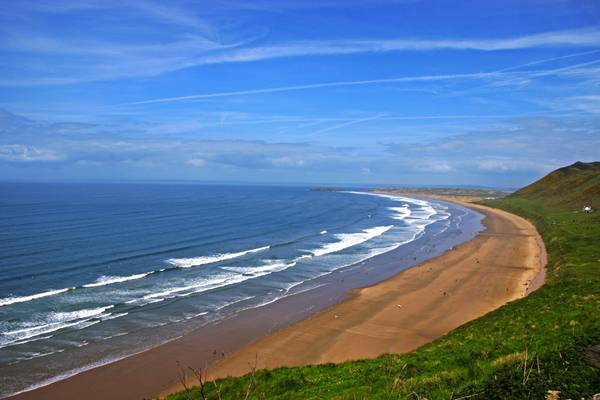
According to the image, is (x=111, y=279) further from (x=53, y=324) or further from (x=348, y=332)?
(x=348, y=332)

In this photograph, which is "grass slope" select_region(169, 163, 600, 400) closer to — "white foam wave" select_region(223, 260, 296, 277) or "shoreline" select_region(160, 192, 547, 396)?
"shoreline" select_region(160, 192, 547, 396)

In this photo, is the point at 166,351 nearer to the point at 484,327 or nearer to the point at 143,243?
the point at 484,327

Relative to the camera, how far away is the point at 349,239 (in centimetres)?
5784

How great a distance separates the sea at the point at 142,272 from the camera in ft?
70.2

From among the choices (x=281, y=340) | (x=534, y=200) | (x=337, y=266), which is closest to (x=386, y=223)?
(x=337, y=266)

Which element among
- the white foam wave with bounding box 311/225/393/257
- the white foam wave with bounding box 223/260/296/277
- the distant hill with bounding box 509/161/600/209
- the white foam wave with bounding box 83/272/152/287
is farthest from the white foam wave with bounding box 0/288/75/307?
the distant hill with bounding box 509/161/600/209

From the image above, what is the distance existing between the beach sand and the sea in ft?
4.40

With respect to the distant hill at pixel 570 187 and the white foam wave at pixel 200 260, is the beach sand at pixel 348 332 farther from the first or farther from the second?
the distant hill at pixel 570 187

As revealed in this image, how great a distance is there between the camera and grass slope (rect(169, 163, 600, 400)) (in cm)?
972

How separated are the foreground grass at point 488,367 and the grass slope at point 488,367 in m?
0.02

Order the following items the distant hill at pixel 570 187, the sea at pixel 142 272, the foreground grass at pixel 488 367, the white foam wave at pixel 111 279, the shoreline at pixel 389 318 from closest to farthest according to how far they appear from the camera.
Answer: the foreground grass at pixel 488 367 < the shoreline at pixel 389 318 < the sea at pixel 142 272 < the white foam wave at pixel 111 279 < the distant hill at pixel 570 187

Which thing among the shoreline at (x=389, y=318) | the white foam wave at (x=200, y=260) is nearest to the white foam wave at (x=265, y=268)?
the white foam wave at (x=200, y=260)

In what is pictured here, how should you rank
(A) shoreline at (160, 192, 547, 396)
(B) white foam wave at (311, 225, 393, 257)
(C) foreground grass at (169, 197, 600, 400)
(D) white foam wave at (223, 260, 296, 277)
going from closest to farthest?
(C) foreground grass at (169, 197, 600, 400) → (A) shoreline at (160, 192, 547, 396) → (D) white foam wave at (223, 260, 296, 277) → (B) white foam wave at (311, 225, 393, 257)

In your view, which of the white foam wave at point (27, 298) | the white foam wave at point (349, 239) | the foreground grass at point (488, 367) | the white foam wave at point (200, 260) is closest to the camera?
the foreground grass at point (488, 367)
